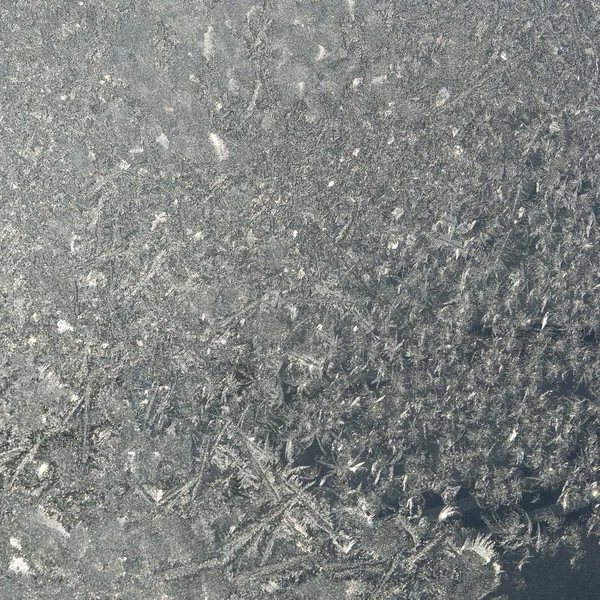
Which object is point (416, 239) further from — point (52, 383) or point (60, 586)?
point (60, 586)

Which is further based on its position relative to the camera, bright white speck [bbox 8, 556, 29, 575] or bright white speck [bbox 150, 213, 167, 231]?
bright white speck [bbox 150, 213, 167, 231]

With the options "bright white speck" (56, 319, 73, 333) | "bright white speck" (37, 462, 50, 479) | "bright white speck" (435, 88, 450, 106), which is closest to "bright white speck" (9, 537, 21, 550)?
"bright white speck" (37, 462, 50, 479)

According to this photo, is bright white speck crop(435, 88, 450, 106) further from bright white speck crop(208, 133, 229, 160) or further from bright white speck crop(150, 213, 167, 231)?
bright white speck crop(150, 213, 167, 231)

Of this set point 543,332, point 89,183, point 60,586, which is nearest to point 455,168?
point 543,332

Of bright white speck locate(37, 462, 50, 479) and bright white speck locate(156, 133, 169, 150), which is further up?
bright white speck locate(156, 133, 169, 150)

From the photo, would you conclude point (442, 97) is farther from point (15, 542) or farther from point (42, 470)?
point (15, 542)

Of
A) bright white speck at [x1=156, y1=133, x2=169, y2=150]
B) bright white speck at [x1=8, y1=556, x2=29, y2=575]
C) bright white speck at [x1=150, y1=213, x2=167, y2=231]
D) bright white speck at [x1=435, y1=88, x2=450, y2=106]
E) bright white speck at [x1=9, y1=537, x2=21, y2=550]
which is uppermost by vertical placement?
bright white speck at [x1=156, y1=133, x2=169, y2=150]
